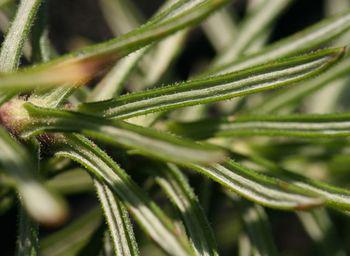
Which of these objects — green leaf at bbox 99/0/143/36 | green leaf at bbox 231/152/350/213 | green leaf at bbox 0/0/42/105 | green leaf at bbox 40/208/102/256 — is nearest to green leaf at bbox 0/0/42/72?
green leaf at bbox 0/0/42/105

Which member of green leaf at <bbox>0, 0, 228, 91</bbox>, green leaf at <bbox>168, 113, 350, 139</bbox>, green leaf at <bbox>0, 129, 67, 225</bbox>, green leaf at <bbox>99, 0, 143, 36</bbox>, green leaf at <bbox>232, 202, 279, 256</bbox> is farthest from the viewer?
green leaf at <bbox>99, 0, 143, 36</bbox>

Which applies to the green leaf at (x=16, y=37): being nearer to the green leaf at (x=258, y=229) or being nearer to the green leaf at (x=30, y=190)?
the green leaf at (x=30, y=190)

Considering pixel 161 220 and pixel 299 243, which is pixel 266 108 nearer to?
pixel 161 220

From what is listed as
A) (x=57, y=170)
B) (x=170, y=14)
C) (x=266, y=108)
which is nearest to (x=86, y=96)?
(x=57, y=170)

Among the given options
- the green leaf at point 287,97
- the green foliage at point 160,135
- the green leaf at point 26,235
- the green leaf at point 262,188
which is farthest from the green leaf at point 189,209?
the green leaf at point 287,97

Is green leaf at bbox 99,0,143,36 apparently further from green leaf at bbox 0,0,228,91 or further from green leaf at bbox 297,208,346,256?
green leaf at bbox 0,0,228,91
